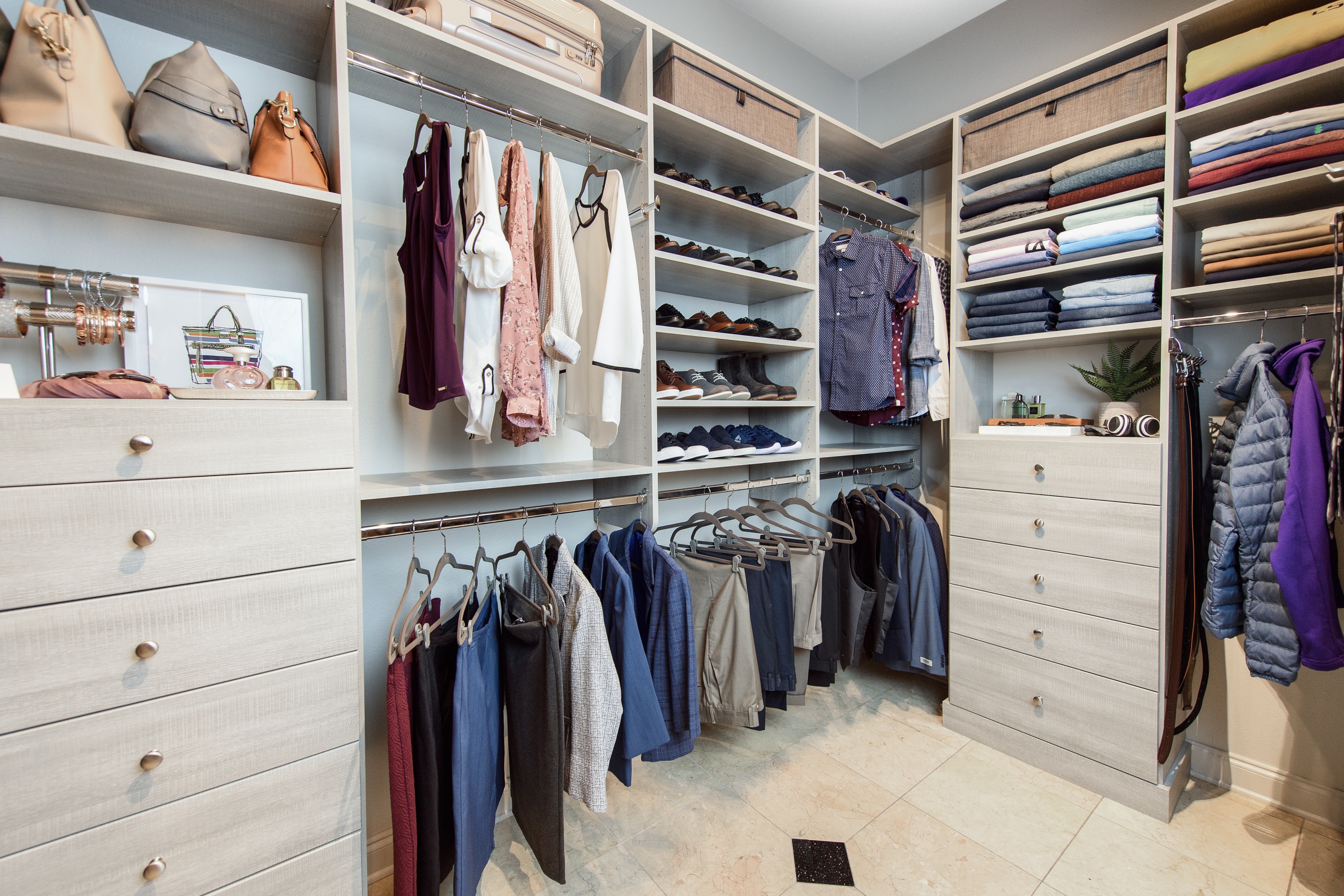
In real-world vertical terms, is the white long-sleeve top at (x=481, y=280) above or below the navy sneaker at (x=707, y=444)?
above

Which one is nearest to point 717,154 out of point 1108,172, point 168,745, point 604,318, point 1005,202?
point 604,318

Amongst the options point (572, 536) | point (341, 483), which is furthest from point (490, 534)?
point (341, 483)

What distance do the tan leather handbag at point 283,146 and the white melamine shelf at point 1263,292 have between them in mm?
2543

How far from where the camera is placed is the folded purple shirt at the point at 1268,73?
1.56 metres

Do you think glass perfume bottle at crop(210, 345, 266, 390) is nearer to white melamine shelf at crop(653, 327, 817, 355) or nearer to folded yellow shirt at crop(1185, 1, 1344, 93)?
white melamine shelf at crop(653, 327, 817, 355)

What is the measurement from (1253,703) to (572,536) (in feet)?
8.19

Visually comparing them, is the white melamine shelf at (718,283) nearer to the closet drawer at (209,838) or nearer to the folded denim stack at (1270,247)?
the folded denim stack at (1270,247)

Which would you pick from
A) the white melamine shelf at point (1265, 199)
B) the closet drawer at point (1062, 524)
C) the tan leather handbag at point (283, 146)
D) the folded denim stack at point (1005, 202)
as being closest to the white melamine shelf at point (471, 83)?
the tan leather handbag at point (283, 146)

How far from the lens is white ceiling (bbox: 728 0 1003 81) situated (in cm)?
249

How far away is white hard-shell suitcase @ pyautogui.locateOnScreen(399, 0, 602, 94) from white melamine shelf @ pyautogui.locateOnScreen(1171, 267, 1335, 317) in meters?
2.02

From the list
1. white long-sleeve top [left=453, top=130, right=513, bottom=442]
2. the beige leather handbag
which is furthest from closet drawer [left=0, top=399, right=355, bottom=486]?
the beige leather handbag

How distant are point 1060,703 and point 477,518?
2.16 m

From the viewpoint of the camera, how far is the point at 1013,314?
2234 millimetres

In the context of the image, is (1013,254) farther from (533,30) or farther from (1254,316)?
(533,30)
